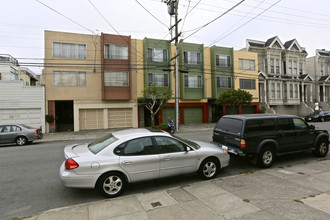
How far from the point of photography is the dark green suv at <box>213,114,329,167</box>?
592 cm

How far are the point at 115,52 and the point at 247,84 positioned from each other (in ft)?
61.4

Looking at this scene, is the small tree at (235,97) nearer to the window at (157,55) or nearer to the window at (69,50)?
the window at (157,55)

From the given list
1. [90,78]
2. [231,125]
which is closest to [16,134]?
[90,78]

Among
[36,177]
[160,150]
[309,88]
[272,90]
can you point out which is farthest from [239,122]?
[309,88]

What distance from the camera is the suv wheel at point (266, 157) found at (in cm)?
598

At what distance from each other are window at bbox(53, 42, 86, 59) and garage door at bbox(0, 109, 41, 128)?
611 centimetres

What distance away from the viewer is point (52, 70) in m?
19.3

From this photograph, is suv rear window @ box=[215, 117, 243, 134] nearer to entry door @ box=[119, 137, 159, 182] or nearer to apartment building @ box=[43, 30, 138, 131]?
entry door @ box=[119, 137, 159, 182]

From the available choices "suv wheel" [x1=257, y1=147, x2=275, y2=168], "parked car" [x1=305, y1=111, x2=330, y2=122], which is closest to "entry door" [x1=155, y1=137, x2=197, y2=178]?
"suv wheel" [x1=257, y1=147, x2=275, y2=168]

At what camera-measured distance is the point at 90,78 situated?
2052 cm

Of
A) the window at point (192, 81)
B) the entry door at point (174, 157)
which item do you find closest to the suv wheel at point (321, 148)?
the entry door at point (174, 157)

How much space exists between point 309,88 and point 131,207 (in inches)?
1577

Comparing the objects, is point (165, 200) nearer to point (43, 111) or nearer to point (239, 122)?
point (239, 122)

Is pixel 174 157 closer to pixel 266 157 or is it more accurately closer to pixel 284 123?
pixel 266 157
